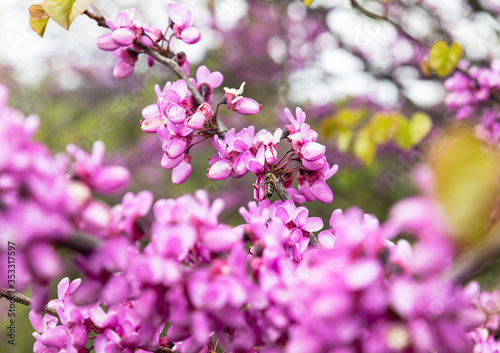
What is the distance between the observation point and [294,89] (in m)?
3.87

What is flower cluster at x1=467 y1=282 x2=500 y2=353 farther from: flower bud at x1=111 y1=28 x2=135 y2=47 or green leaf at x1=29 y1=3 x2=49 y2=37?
green leaf at x1=29 y1=3 x2=49 y2=37

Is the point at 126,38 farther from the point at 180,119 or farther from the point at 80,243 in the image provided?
the point at 80,243

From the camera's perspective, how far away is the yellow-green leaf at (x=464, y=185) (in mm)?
405

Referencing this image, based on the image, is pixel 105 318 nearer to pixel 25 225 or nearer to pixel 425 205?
pixel 25 225

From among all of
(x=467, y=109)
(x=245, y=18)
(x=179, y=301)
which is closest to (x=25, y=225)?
Answer: (x=179, y=301)

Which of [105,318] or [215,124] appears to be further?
[215,124]

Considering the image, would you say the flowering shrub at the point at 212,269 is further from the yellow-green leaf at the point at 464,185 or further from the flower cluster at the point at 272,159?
the flower cluster at the point at 272,159

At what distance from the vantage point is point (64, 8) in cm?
87

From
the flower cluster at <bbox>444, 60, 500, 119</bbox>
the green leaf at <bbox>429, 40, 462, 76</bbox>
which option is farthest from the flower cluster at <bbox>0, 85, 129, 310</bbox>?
the flower cluster at <bbox>444, 60, 500, 119</bbox>

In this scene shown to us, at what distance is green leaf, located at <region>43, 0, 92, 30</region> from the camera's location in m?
0.86

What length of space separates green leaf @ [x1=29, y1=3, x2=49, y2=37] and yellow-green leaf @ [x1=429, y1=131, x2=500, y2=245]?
86cm

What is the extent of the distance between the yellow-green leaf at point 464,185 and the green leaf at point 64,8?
2.44 feet

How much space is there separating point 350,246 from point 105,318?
16.8 inches

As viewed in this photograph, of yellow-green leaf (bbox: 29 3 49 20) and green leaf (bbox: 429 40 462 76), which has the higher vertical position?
yellow-green leaf (bbox: 29 3 49 20)
